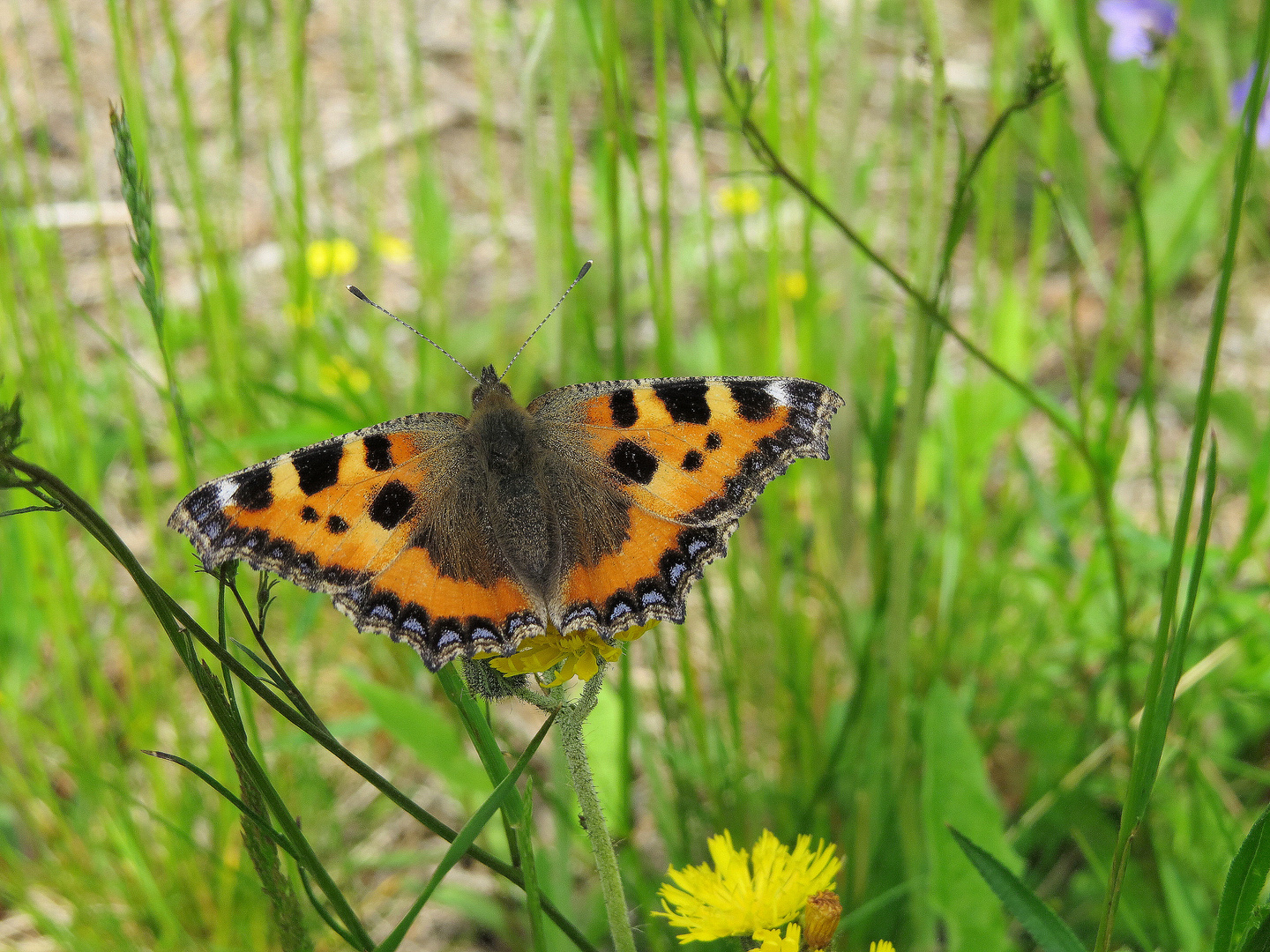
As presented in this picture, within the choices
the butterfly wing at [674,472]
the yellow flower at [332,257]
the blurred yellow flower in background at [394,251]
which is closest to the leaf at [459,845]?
the butterfly wing at [674,472]

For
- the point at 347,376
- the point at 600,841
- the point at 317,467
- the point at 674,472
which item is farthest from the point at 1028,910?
the point at 347,376

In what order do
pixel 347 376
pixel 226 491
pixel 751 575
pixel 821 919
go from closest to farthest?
pixel 821 919 → pixel 226 491 → pixel 347 376 → pixel 751 575

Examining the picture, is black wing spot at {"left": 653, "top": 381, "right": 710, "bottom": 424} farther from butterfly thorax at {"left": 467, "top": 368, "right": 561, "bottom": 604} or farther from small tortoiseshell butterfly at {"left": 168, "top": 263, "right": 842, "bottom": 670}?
butterfly thorax at {"left": 467, "top": 368, "right": 561, "bottom": 604}

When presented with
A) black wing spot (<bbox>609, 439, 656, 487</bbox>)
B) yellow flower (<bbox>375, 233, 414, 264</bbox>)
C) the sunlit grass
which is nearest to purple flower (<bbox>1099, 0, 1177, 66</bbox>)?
the sunlit grass

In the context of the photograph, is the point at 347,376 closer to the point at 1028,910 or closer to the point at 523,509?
the point at 523,509

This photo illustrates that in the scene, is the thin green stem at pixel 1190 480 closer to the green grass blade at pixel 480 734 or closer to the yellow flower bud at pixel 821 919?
the yellow flower bud at pixel 821 919
